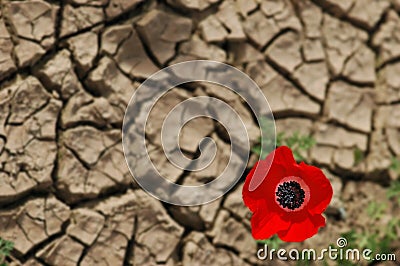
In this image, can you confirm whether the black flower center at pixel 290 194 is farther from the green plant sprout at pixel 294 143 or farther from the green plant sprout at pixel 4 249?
the green plant sprout at pixel 4 249

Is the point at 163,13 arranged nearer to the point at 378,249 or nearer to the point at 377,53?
the point at 377,53

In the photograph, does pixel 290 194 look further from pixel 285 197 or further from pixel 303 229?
pixel 303 229

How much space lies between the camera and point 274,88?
411 centimetres

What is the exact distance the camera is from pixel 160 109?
3.84 meters

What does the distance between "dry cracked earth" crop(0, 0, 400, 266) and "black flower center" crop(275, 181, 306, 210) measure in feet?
2.29

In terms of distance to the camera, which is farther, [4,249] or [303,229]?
[4,249]

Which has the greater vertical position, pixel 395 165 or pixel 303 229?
pixel 395 165

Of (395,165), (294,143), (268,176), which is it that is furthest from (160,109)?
(395,165)

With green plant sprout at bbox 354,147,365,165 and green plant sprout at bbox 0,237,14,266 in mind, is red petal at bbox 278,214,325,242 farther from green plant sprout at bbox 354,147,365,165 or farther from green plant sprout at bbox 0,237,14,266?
green plant sprout at bbox 0,237,14,266

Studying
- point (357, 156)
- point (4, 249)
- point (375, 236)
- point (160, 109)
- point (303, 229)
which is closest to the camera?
point (303, 229)

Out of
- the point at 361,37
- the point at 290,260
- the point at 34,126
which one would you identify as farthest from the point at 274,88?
the point at 34,126

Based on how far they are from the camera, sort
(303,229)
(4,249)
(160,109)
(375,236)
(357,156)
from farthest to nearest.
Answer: (357,156), (375,236), (160,109), (4,249), (303,229)

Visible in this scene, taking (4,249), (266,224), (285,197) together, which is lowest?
(4,249)

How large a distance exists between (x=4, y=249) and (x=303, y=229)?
1.39 m
